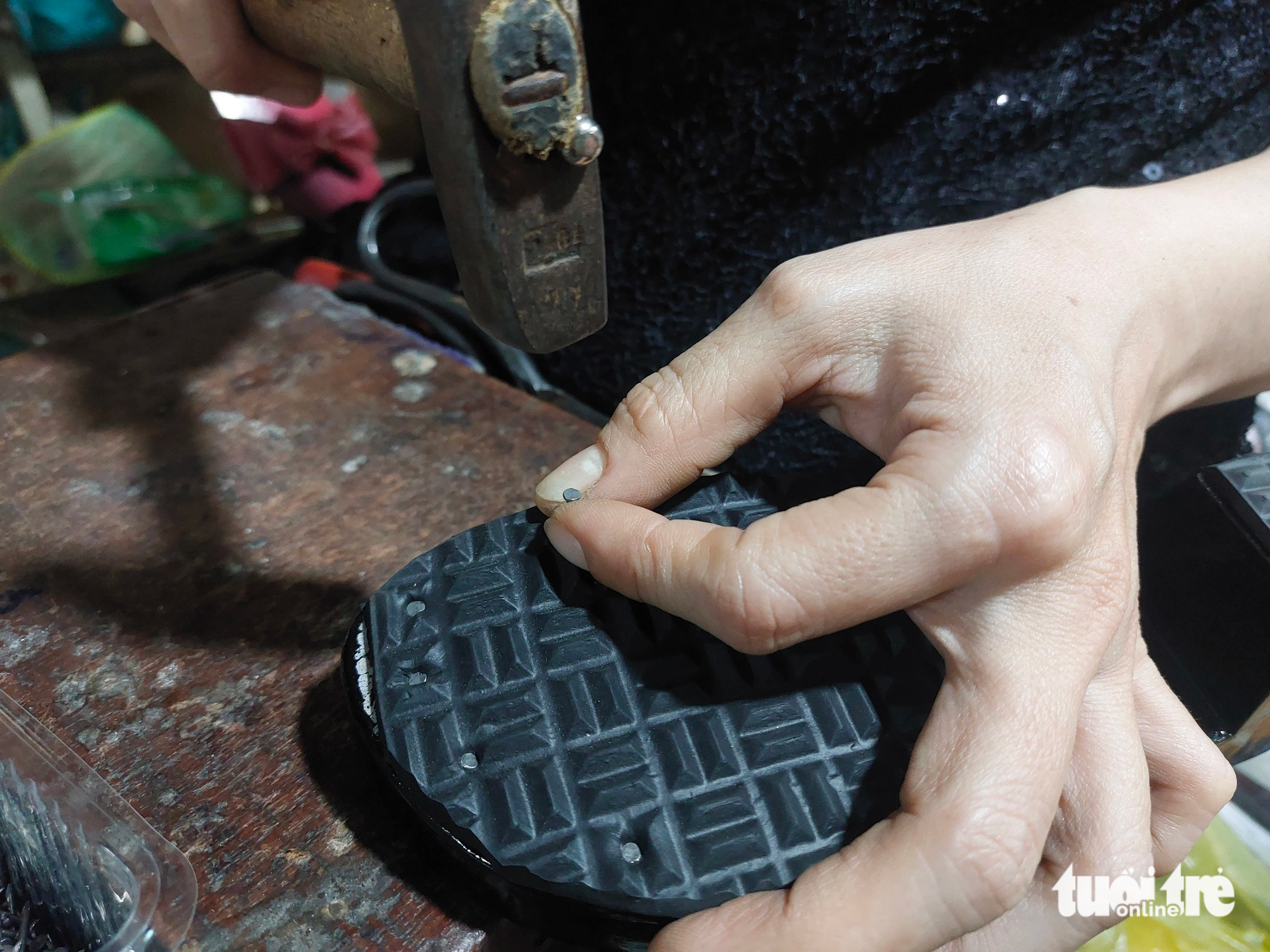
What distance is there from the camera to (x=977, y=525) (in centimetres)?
37

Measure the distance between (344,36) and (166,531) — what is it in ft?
1.34

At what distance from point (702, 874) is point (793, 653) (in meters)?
0.14

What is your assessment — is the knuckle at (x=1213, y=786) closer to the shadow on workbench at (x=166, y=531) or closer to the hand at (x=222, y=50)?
the shadow on workbench at (x=166, y=531)

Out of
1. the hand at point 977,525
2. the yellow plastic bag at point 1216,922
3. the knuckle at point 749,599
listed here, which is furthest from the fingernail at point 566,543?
the yellow plastic bag at point 1216,922

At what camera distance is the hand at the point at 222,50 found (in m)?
0.50

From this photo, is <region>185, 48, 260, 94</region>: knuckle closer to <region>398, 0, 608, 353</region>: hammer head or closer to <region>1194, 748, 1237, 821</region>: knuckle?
<region>398, 0, 608, 353</region>: hammer head

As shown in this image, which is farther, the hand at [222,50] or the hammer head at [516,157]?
the hand at [222,50]

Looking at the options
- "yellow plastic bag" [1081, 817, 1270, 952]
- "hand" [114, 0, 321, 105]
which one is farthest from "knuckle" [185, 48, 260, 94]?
"yellow plastic bag" [1081, 817, 1270, 952]

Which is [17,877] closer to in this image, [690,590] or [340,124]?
[690,590]

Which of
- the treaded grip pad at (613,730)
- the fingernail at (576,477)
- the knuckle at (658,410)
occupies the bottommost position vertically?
the treaded grip pad at (613,730)

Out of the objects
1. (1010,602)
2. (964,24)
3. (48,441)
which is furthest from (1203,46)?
(48,441)

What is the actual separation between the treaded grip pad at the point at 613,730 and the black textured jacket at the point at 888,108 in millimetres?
294

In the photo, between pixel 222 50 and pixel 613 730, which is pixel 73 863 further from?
pixel 222 50

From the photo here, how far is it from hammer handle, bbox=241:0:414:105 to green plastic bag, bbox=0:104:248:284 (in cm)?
83
